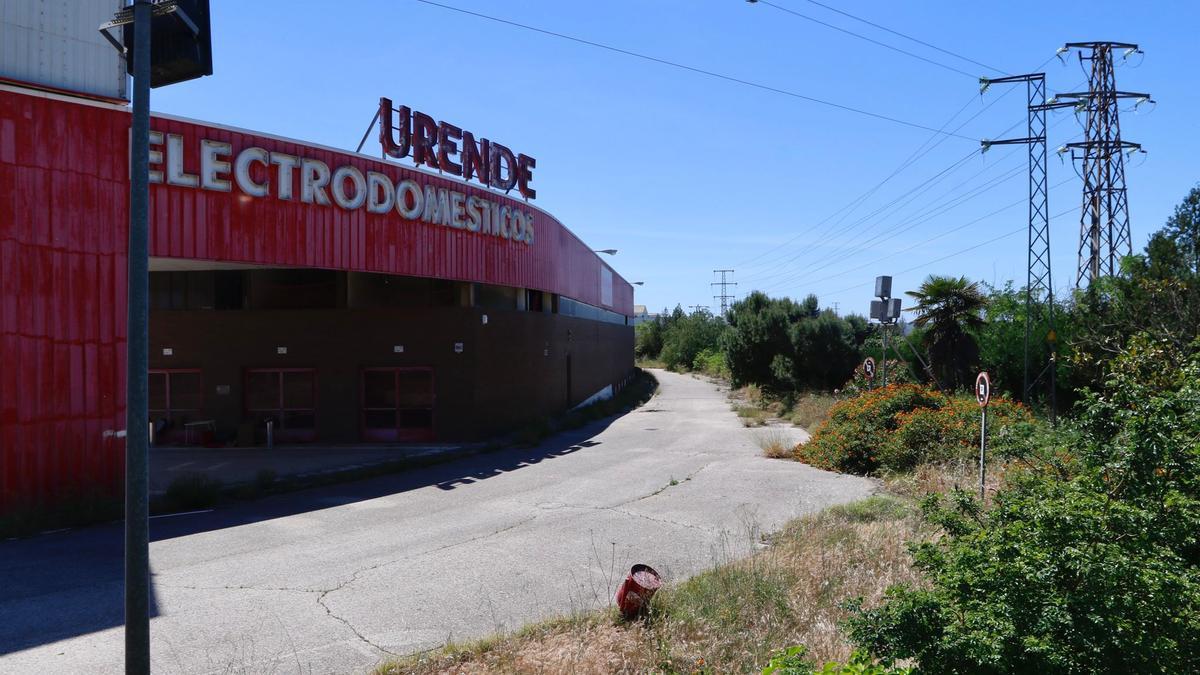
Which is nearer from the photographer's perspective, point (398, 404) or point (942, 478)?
point (942, 478)

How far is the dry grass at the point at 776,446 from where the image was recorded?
1947 centimetres

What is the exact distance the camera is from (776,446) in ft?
65.5

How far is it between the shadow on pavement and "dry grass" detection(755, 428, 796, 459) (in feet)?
20.9

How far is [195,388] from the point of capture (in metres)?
21.7

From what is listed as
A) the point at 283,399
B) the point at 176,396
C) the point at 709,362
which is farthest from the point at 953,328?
the point at 709,362

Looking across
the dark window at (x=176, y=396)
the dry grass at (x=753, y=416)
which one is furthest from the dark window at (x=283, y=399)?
the dry grass at (x=753, y=416)

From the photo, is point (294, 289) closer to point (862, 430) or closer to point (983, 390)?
point (862, 430)

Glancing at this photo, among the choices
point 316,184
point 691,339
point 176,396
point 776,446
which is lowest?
point 776,446

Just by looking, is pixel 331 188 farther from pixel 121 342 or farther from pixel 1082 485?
pixel 1082 485

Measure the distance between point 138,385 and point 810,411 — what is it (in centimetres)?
2630

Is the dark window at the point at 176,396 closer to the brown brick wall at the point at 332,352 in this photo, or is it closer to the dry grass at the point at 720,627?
the brown brick wall at the point at 332,352

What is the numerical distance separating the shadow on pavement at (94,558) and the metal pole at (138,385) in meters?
3.31

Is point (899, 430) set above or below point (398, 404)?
below

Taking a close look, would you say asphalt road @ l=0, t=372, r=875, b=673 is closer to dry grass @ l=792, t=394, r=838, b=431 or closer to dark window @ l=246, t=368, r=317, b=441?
dark window @ l=246, t=368, r=317, b=441
